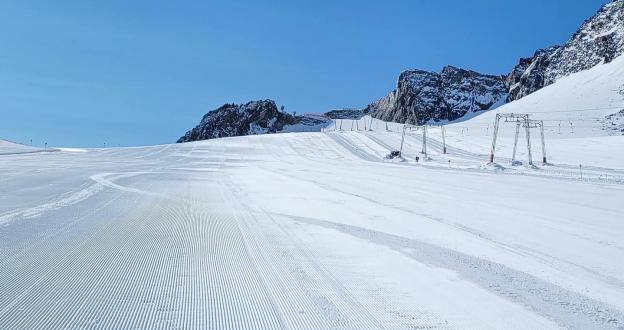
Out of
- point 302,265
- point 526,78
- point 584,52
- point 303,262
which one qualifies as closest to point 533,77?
point 526,78

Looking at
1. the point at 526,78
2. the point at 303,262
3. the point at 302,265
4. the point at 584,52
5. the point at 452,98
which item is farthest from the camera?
the point at 452,98

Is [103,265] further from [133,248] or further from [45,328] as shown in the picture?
[45,328]

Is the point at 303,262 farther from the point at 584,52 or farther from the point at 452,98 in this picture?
the point at 452,98

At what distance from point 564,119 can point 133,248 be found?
91.7 meters

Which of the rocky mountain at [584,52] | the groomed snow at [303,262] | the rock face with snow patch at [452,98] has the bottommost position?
the groomed snow at [303,262]

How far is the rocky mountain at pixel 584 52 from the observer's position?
418 feet

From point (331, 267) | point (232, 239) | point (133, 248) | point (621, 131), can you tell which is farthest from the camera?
point (621, 131)

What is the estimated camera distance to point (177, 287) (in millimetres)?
4824

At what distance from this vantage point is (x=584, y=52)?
135m

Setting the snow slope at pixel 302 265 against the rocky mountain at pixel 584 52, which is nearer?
the snow slope at pixel 302 265

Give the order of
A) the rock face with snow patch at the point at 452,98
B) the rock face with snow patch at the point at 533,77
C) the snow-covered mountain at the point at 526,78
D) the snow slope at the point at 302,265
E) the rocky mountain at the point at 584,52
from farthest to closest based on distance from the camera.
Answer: the rock face with snow patch at the point at 452,98, the rock face with snow patch at the point at 533,77, the snow-covered mountain at the point at 526,78, the rocky mountain at the point at 584,52, the snow slope at the point at 302,265

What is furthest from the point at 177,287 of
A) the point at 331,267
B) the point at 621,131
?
the point at 621,131

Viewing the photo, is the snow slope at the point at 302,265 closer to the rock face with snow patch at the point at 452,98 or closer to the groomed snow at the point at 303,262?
the groomed snow at the point at 303,262

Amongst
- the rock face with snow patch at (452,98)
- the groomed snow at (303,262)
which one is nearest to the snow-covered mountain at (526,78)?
the rock face with snow patch at (452,98)
